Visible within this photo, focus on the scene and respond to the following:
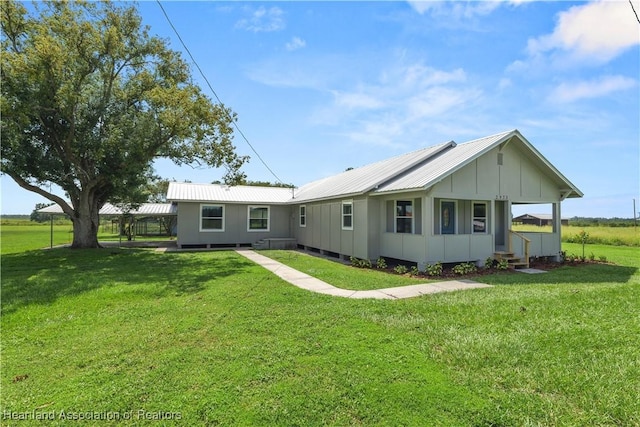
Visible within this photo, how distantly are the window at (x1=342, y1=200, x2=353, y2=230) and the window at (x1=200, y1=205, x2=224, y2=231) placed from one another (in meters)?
8.19

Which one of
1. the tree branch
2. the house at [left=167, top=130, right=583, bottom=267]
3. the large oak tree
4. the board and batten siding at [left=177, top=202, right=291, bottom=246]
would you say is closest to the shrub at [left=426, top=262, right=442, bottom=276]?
the house at [left=167, top=130, right=583, bottom=267]

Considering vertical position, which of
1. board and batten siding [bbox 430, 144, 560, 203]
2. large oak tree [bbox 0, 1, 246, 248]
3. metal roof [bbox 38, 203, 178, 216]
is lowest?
metal roof [bbox 38, 203, 178, 216]

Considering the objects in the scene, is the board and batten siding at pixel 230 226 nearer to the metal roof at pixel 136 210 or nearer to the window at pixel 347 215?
the metal roof at pixel 136 210

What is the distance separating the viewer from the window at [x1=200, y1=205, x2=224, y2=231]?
18688 millimetres

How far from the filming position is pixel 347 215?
13.9m

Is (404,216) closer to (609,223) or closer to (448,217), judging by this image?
(448,217)

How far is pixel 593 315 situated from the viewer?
5664 mm

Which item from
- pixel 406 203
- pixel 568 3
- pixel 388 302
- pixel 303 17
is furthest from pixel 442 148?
pixel 388 302

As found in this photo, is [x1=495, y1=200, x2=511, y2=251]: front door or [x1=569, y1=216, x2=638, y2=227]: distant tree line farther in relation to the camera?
[x1=569, y1=216, x2=638, y2=227]: distant tree line

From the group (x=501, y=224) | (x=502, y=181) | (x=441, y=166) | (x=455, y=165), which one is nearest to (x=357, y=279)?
(x=455, y=165)

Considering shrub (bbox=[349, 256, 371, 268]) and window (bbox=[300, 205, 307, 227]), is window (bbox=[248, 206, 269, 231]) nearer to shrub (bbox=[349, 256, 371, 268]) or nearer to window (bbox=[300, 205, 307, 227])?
window (bbox=[300, 205, 307, 227])

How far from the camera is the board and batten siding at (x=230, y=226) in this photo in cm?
1825

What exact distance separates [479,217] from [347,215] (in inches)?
198

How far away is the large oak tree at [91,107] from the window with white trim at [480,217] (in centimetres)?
1046
